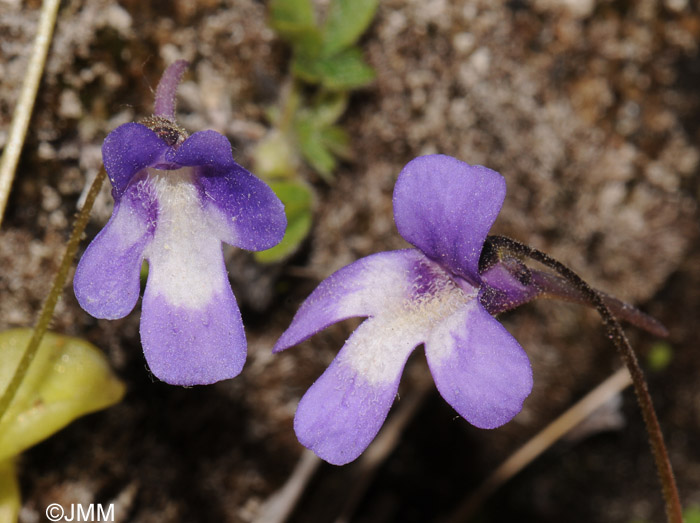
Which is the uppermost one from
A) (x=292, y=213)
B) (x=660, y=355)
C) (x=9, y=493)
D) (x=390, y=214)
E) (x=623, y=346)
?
(x=623, y=346)

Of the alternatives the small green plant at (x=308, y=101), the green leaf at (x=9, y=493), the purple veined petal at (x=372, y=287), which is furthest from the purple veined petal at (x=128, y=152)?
the green leaf at (x=9, y=493)

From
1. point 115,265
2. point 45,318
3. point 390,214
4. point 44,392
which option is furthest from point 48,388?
point 390,214

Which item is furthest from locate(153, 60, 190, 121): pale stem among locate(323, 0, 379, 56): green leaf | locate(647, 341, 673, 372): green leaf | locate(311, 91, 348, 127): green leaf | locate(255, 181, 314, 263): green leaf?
locate(647, 341, 673, 372): green leaf

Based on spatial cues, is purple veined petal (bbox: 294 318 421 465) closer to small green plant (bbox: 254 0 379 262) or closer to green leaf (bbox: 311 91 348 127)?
small green plant (bbox: 254 0 379 262)

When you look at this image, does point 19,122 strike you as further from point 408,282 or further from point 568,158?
point 568,158

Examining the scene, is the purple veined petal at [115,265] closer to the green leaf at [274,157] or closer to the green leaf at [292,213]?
the green leaf at [292,213]

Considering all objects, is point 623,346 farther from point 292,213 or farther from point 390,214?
point 390,214

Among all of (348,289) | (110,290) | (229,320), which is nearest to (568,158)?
(348,289)
